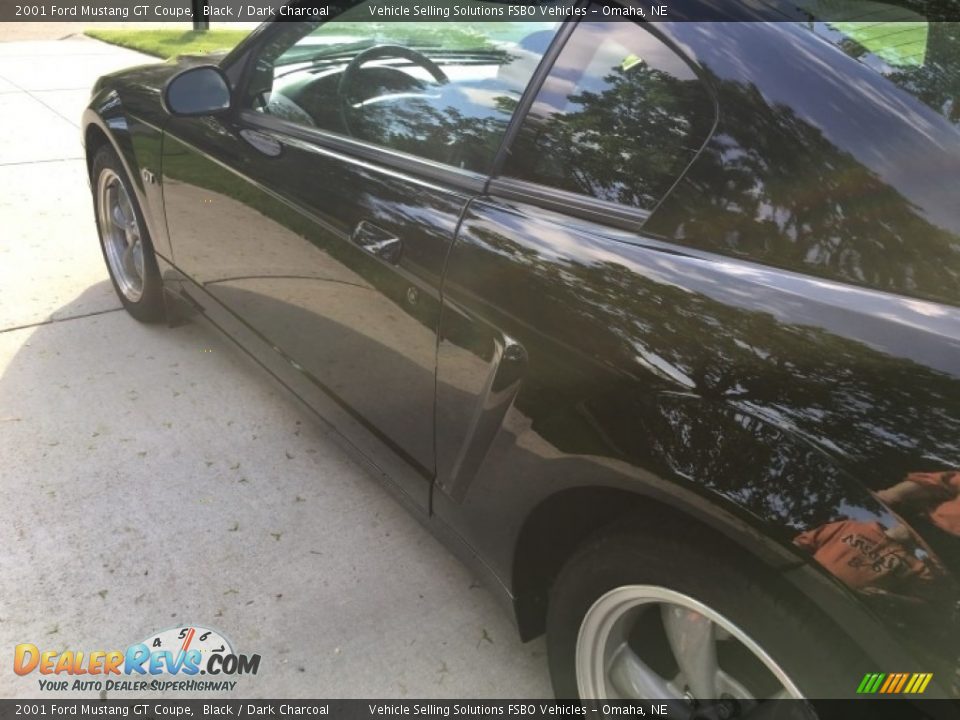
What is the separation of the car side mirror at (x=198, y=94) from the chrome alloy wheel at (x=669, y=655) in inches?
80.5

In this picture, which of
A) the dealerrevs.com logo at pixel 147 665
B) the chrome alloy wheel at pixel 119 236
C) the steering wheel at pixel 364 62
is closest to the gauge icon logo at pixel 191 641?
the dealerrevs.com logo at pixel 147 665

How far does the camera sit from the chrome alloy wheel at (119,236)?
360 centimetres

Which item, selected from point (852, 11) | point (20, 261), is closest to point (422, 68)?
point (852, 11)

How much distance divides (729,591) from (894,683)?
0.89 ft

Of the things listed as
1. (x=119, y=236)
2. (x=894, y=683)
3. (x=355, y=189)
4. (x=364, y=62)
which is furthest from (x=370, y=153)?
(x=119, y=236)

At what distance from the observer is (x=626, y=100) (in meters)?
1.68

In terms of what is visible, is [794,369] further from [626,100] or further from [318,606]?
[318,606]

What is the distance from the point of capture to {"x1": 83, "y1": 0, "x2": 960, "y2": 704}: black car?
119 centimetres

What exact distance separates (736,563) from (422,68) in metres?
1.65

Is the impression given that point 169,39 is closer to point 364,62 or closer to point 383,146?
point 364,62

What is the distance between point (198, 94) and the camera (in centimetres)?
264

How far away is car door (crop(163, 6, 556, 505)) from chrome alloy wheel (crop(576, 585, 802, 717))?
0.65 meters

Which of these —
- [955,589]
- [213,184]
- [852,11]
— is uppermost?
[852,11]

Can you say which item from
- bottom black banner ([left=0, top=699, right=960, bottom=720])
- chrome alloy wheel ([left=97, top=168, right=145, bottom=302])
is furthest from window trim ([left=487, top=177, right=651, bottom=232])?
chrome alloy wheel ([left=97, top=168, right=145, bottom=302])
